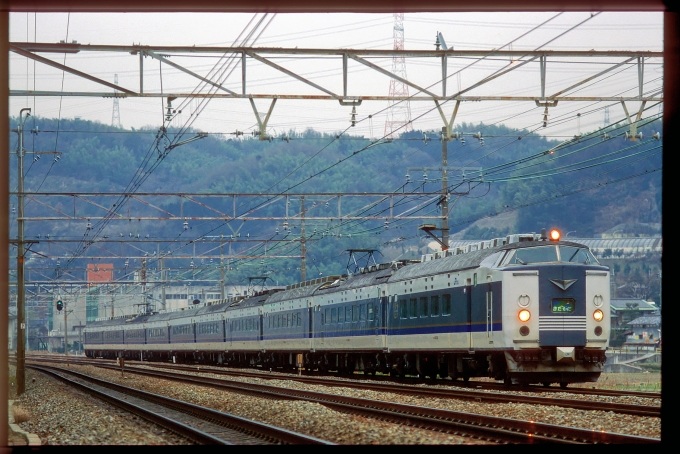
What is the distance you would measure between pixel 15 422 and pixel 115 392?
368 inches

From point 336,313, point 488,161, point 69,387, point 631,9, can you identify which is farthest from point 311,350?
point 488,161

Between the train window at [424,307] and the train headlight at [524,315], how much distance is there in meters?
5.09

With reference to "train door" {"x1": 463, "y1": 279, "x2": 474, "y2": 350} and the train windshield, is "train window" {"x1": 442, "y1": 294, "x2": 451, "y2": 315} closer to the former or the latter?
"train door" {"x1": 463, "y1": 279, "x2": 474, "y2": 350}

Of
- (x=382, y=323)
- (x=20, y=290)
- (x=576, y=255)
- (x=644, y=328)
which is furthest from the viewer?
(x=644, y=328)

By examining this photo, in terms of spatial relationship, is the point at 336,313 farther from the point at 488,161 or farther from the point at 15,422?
the point at 488,161

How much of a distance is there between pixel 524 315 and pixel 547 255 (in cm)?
166

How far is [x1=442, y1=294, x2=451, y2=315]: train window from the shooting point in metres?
24.8

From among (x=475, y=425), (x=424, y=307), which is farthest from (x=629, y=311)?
(x=475, y=425)

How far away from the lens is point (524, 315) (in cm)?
2147

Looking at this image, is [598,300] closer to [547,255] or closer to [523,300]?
[547,255]

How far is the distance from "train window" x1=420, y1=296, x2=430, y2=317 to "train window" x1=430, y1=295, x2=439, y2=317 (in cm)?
27

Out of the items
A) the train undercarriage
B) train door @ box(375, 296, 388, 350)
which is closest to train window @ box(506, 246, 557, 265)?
the train undercarriage

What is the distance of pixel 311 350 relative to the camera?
39.2 m

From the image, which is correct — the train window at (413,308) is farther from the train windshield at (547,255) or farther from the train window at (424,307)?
the train windshield at (547,255)
